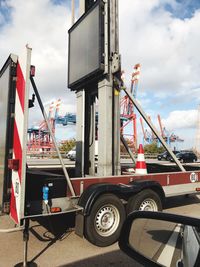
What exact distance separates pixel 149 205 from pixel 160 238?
11.5 feet

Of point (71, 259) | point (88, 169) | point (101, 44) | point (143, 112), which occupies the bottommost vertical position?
point (71, 259)

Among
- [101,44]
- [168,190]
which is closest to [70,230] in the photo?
[168,190]

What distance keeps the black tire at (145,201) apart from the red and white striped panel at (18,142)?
1.89 m

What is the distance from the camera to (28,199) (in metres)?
4.11

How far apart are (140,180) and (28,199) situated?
6.79 ft

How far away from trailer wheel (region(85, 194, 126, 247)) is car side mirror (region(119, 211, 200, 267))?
2.54 metres

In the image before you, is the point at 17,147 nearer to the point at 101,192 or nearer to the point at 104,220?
the point at 101,192

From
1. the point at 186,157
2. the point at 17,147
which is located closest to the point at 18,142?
the point at 17,147

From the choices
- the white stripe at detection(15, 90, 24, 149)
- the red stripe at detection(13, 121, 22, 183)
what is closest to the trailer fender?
the red stripe at detection(13, 121, 22, 183)

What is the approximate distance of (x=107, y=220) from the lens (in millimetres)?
4590

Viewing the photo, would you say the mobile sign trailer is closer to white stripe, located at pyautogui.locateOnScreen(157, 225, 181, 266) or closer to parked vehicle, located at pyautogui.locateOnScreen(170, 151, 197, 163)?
white stripe, located at pyautogui.locateOnScreen(157, 225, 181, 266)

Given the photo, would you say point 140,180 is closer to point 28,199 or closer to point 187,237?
point 28,199

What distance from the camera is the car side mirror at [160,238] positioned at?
1521mm

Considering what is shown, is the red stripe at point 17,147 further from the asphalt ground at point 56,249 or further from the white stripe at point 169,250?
the white stripe at point 169,250
